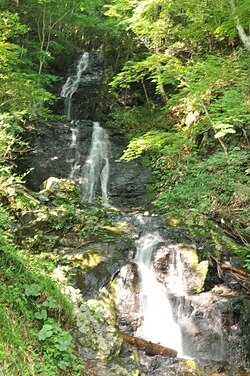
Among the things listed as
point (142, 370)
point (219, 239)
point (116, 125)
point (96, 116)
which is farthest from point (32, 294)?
point (96, 116)

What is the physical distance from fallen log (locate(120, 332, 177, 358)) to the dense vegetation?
7.45 ft

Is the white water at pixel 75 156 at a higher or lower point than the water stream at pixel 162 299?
higher

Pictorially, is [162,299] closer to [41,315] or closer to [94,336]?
[94,336]

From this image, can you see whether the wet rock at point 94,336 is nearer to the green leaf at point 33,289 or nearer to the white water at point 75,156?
the green leaf at point 33,289

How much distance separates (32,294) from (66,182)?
722 cm

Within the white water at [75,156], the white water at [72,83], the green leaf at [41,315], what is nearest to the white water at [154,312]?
the green leaf at [41,315]

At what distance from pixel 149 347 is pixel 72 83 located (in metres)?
17.9

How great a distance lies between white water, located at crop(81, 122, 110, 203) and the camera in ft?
42.6

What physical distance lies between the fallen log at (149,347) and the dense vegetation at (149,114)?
227 centimetres

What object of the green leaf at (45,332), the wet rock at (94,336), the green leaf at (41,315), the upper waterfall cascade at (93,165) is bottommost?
the wet rock at (94,336)

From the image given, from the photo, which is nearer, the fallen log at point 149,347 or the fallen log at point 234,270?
the fallen log at point 149,347

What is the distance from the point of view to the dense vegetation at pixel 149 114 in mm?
3219

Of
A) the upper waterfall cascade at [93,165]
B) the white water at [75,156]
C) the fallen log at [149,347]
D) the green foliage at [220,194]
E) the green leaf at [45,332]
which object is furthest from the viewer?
the white water at [75,156]

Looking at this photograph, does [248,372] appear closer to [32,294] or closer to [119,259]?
[119,259]
